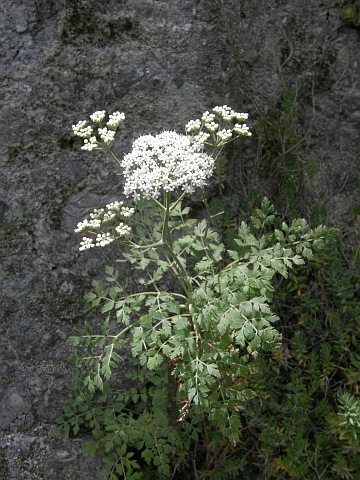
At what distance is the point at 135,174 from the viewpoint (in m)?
2.45

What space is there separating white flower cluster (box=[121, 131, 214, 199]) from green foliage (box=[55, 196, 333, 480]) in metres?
0.11

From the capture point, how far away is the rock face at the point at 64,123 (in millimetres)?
3174

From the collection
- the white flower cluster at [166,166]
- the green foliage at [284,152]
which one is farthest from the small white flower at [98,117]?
the green foliage at [284,152]

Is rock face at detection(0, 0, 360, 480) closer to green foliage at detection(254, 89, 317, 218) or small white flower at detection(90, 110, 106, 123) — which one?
green foliage at detection(254, 89, 317, 218)

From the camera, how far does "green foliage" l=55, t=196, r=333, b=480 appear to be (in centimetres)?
257

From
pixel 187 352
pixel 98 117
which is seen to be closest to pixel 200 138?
pixel 98 117

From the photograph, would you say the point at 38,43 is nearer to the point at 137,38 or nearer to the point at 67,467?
the point at 137,38

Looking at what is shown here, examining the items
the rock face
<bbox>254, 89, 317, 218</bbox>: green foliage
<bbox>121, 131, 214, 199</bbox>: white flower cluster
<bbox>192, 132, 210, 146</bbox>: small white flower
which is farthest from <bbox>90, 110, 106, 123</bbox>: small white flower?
<bbox>254, 89, 317, 218</bbox>: green foliage

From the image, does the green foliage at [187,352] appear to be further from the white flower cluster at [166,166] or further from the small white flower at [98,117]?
the small white flower at [98,117]

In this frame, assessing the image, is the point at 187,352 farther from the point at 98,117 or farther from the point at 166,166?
the point at 98,117

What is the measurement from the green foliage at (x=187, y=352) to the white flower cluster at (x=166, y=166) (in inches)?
4.2

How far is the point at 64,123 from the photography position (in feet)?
10.7

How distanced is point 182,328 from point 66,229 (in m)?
1.07

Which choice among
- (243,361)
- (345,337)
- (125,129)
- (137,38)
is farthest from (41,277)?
(345,337)
